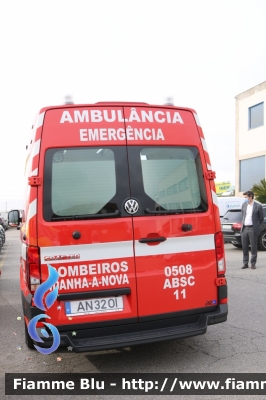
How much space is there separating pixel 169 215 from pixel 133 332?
1.14 metres

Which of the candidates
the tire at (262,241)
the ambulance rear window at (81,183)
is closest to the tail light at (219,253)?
the ambulance rear window at (81,183)

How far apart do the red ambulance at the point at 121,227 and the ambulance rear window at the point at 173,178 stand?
0.03 feet

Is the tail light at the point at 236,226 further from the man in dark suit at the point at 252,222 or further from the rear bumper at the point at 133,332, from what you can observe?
the rear bumper at the point at 133,332

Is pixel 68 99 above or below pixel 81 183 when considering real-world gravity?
above

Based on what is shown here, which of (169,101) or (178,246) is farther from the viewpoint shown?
(169,101)

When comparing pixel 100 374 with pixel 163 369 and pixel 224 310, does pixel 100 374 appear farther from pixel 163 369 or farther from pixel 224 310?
pixel 224 310

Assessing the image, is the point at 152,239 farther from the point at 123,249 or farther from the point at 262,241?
the point at 262,241

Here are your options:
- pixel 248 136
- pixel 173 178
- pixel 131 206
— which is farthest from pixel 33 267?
pixel 248 136

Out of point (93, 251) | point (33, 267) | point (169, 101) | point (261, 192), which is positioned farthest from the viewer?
point (261, 192)

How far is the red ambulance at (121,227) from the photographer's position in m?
3.73

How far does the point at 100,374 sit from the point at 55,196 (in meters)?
1.77

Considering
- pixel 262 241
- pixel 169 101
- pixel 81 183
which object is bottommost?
pixel 262 241

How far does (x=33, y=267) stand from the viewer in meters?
3.68

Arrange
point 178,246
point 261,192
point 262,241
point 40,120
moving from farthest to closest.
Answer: point 261,192, point 262,241, point 178,246, point 40,120
